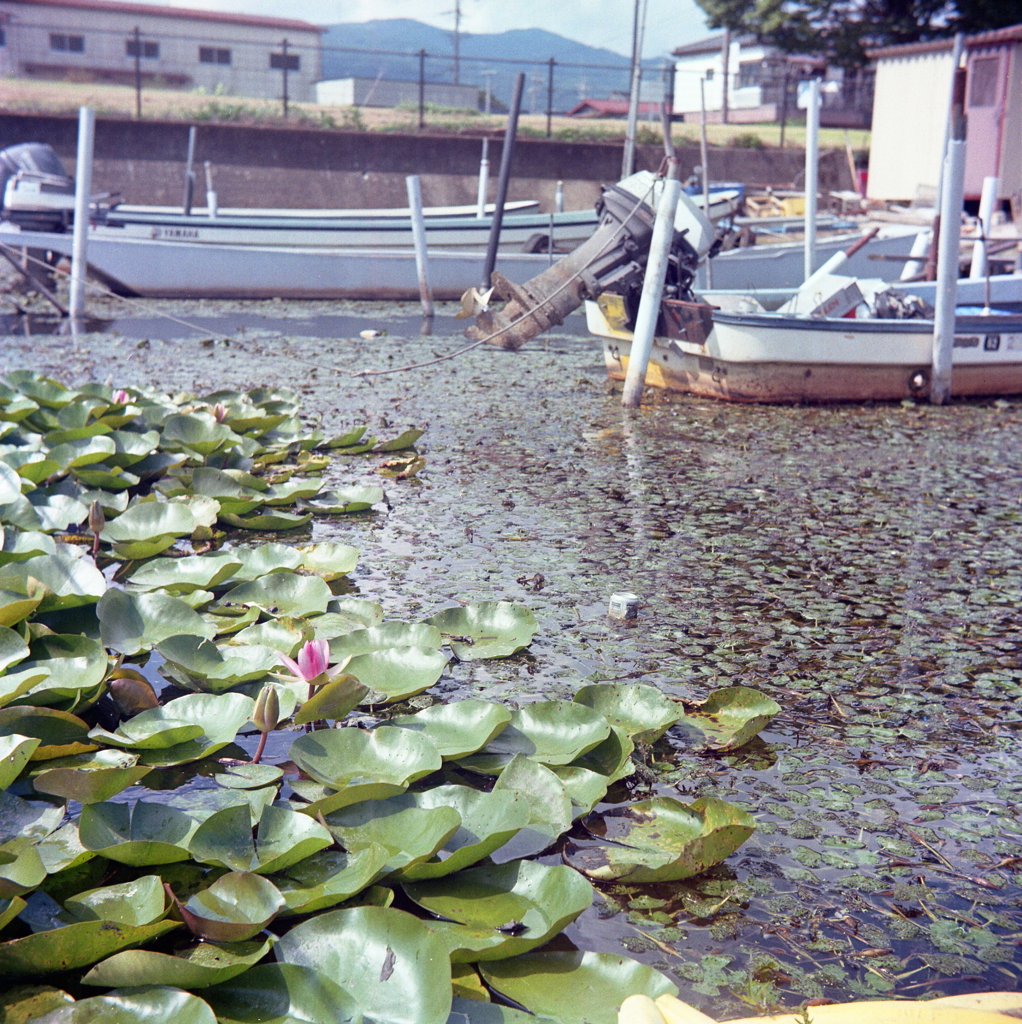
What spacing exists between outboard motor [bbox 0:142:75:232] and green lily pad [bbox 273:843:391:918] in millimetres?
10631

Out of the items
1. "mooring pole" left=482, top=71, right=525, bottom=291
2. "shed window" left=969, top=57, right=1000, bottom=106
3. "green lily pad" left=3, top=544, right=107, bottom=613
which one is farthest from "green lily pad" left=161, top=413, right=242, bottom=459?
"shed window" left=969, top=57, right=1000, bottom=106

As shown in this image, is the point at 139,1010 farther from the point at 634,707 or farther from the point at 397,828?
the point at 634,707

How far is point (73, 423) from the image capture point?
398 cm

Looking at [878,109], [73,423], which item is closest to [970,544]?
[73,423]

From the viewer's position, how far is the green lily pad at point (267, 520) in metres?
3.40

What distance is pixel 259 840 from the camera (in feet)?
5.04

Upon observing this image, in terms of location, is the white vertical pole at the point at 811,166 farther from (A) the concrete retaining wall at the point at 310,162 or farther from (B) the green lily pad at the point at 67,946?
(A) the concrete retaining wall at the point at 310,162

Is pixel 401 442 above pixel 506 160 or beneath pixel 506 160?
beneath

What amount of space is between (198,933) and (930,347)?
246 inches

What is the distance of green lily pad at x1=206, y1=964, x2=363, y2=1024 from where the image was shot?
3.98ft

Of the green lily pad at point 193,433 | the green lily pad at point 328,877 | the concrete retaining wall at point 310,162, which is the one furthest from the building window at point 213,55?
the green lily pad at point 328,877

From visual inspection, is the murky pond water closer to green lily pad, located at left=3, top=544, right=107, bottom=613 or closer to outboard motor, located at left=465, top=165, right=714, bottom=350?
outboard motor, located at left=465, top=165, right=714, bottom=350

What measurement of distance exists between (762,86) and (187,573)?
34.0 meters

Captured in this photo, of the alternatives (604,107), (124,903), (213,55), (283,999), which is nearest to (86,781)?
(124,903)
